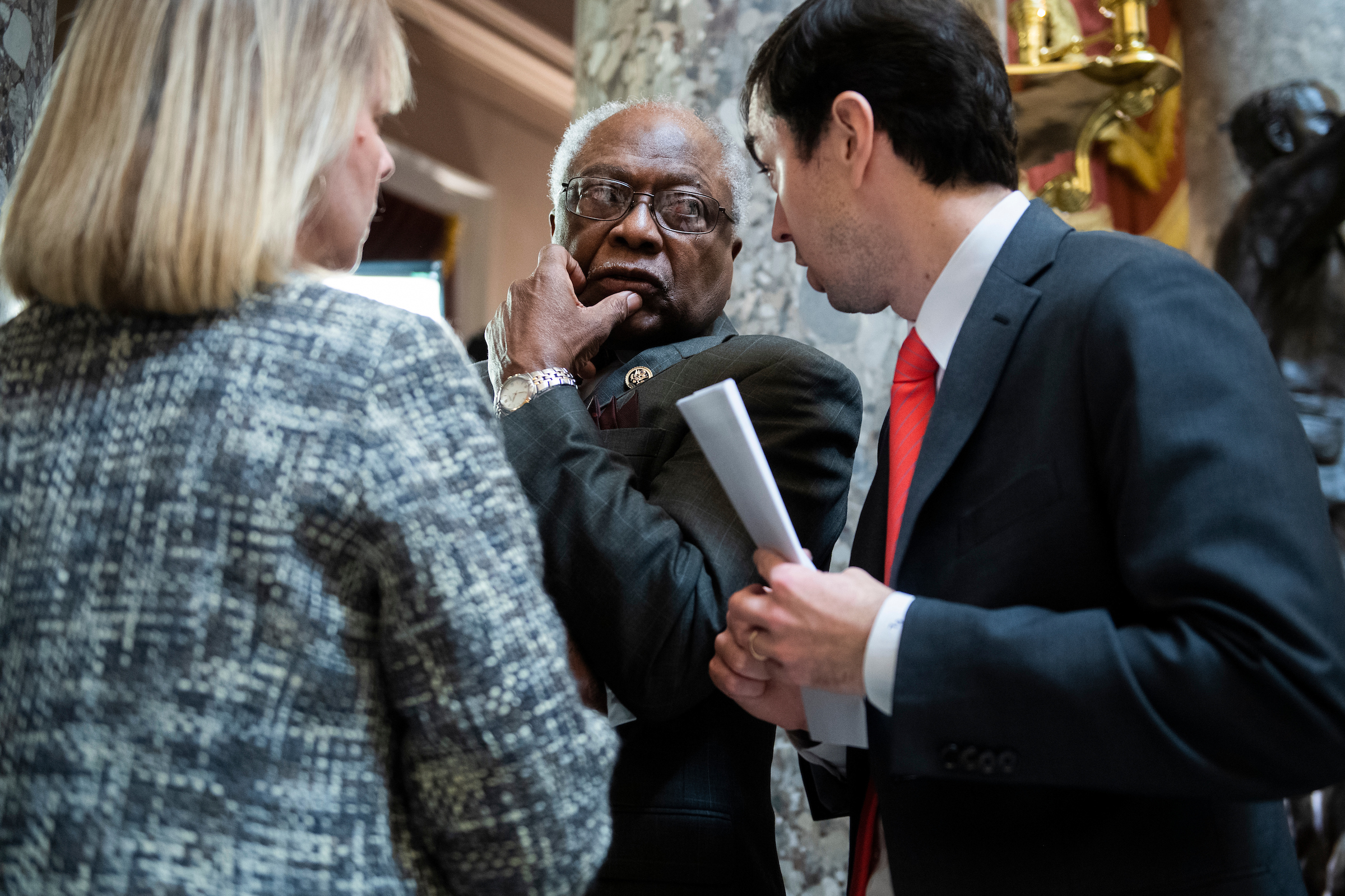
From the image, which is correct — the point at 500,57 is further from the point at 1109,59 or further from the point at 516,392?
the point at 516,392

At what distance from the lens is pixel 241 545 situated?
928 millimetres

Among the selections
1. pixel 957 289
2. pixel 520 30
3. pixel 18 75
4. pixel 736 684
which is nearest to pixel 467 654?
pixel 736 684

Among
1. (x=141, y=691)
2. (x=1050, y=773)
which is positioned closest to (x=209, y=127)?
(x=141, y=691)

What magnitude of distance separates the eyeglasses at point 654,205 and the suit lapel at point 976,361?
79 centimetres

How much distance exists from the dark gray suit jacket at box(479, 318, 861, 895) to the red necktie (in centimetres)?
24

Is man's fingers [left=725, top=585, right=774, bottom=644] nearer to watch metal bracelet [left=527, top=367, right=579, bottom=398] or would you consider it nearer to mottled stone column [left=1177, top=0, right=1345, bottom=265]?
watch metal bracelet [left=527, top=367, right=579, bottom=398]

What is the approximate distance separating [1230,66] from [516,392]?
3417 mm

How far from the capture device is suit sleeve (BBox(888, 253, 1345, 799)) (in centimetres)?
102

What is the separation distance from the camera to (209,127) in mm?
989

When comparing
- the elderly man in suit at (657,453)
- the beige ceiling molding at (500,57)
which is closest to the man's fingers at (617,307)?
the elderly man in suit at (657,453)

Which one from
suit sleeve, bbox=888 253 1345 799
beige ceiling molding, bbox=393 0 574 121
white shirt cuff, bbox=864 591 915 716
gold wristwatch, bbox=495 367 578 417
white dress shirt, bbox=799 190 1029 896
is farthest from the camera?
beige ceiling molding, bbox=393 0 574 121

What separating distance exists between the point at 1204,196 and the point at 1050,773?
3.53m

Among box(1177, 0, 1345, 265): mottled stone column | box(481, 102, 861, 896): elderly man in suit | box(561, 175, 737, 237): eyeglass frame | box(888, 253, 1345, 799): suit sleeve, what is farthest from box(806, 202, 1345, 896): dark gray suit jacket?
box(1177, 0, 1345, 265): mottled stone column

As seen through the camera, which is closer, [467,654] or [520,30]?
[467,654]
